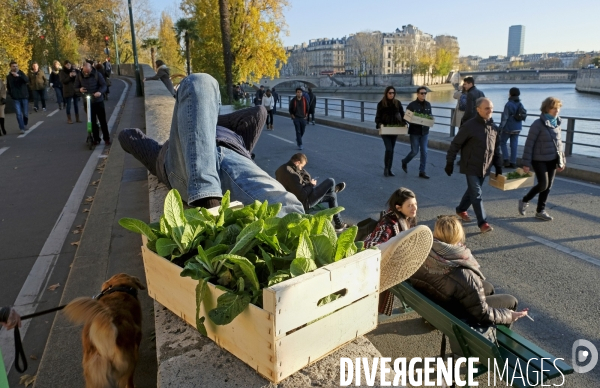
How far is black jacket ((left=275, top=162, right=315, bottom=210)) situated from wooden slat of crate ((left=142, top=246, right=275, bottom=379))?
364 centimetres

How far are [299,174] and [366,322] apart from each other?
13.9ft

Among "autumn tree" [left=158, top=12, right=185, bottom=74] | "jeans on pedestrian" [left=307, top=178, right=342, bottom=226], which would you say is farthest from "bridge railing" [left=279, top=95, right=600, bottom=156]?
"autumn tree" [left=158, top=12, right=185, bottom=74]

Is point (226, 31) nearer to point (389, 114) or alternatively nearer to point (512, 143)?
point (389, 114)

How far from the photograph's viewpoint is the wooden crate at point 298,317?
5.23 ft

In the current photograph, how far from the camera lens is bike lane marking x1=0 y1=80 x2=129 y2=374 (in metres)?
3.73

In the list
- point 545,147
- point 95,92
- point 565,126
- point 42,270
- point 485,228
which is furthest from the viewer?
point 565,126

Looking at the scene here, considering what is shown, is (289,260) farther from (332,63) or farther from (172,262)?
(332,63)

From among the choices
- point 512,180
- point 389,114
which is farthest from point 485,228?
point 389,114

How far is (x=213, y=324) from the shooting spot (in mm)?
1881

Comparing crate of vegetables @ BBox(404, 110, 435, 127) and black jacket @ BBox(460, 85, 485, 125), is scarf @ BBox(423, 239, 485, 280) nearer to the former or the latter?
crate of vegetables @ BBox(404, 110, 435, 127)

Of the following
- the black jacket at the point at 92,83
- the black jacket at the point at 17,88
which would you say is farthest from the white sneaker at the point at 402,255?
the black jacket at the point at 17,88

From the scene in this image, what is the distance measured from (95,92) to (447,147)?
8.90 metres

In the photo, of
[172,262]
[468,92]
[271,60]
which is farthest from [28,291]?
[271,60]

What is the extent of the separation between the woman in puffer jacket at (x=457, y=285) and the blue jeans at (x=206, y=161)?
46.4 inches
